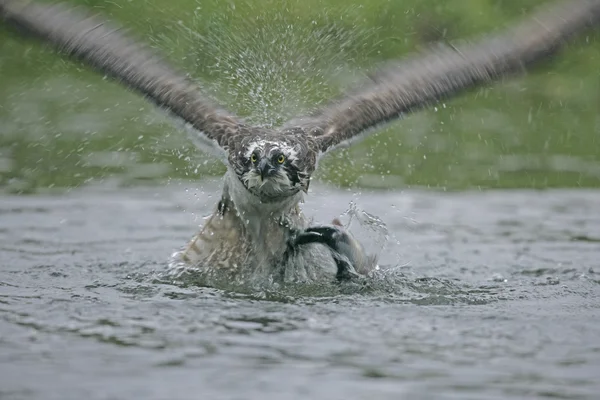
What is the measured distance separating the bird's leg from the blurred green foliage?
6.89 ft

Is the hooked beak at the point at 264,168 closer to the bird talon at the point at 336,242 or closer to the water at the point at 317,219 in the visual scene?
the water at the point at 317,219

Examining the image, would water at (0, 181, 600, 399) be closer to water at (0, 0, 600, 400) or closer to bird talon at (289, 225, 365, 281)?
water at (0, 0, 600, 400)

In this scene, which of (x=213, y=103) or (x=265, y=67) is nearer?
(x=213, y=103)

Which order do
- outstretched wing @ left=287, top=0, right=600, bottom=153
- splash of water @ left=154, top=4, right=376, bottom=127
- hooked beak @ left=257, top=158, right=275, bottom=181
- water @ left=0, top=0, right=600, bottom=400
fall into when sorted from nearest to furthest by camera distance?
1. water @ left=0, top=0, right=600, bottom=400
2. hooked beak @ left=257, top=158, right=275, bottom=181
3. outstretched wing @ left=287, top=0, right=600, bottom=153
4. splash of water @ left=154, top=4, right=376, bottom=127

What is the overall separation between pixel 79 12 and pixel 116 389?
417 centimetres

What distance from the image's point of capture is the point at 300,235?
30.9 ft

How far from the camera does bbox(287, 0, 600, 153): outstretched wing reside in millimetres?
9398

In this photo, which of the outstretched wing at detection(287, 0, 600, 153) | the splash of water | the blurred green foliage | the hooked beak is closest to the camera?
the hooked beak

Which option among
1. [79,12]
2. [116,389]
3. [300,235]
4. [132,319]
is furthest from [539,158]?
[116,389]

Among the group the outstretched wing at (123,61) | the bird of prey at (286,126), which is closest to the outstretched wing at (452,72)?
the bird of prey at (286,126)

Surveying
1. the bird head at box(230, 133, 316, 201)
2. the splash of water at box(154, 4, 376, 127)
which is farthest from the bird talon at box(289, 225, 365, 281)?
the splash of water at box(154, 4, 376, 127)

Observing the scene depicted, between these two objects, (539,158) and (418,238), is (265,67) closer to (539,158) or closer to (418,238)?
(418,238)

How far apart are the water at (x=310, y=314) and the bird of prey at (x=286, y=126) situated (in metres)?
0.53

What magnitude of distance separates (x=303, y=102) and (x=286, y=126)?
10.6ft
